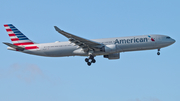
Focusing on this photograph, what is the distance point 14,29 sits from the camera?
188 ft

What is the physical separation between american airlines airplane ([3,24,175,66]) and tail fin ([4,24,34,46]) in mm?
756

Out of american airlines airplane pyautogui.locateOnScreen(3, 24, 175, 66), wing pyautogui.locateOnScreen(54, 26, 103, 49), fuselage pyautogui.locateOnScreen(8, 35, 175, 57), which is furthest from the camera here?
fuselage pyautogui.locateOnScreen(8, 35, 175, 57)

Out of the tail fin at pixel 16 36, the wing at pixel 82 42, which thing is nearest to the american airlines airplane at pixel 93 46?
the wing at pixel 82 42

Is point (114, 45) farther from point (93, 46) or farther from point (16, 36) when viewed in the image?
point (16, 36)

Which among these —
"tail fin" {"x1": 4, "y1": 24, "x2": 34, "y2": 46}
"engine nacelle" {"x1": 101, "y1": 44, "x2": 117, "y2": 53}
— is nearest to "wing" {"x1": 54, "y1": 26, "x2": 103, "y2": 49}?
"engine nacelle" {"x1": 101, "y1": 44, "x2": 117, "y2": 53}

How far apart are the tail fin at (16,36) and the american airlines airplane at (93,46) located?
2.48 feet

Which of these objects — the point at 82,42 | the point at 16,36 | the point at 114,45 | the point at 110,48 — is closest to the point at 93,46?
the point at 82,42

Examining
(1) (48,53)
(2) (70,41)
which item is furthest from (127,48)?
(1) (48,53)

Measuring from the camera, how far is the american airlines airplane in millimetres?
50969

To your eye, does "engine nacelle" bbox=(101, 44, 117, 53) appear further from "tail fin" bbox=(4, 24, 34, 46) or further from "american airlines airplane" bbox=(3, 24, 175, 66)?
"tail fin" bbox=(4, 24, 34, 46)

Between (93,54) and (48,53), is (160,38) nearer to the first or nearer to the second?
(93,54)

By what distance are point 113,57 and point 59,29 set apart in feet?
45.6

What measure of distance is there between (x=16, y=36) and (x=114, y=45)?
18635 mm

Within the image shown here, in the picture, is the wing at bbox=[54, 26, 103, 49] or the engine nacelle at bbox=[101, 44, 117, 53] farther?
the engine nacelle at bbox=[101, 44, 117, 53]
